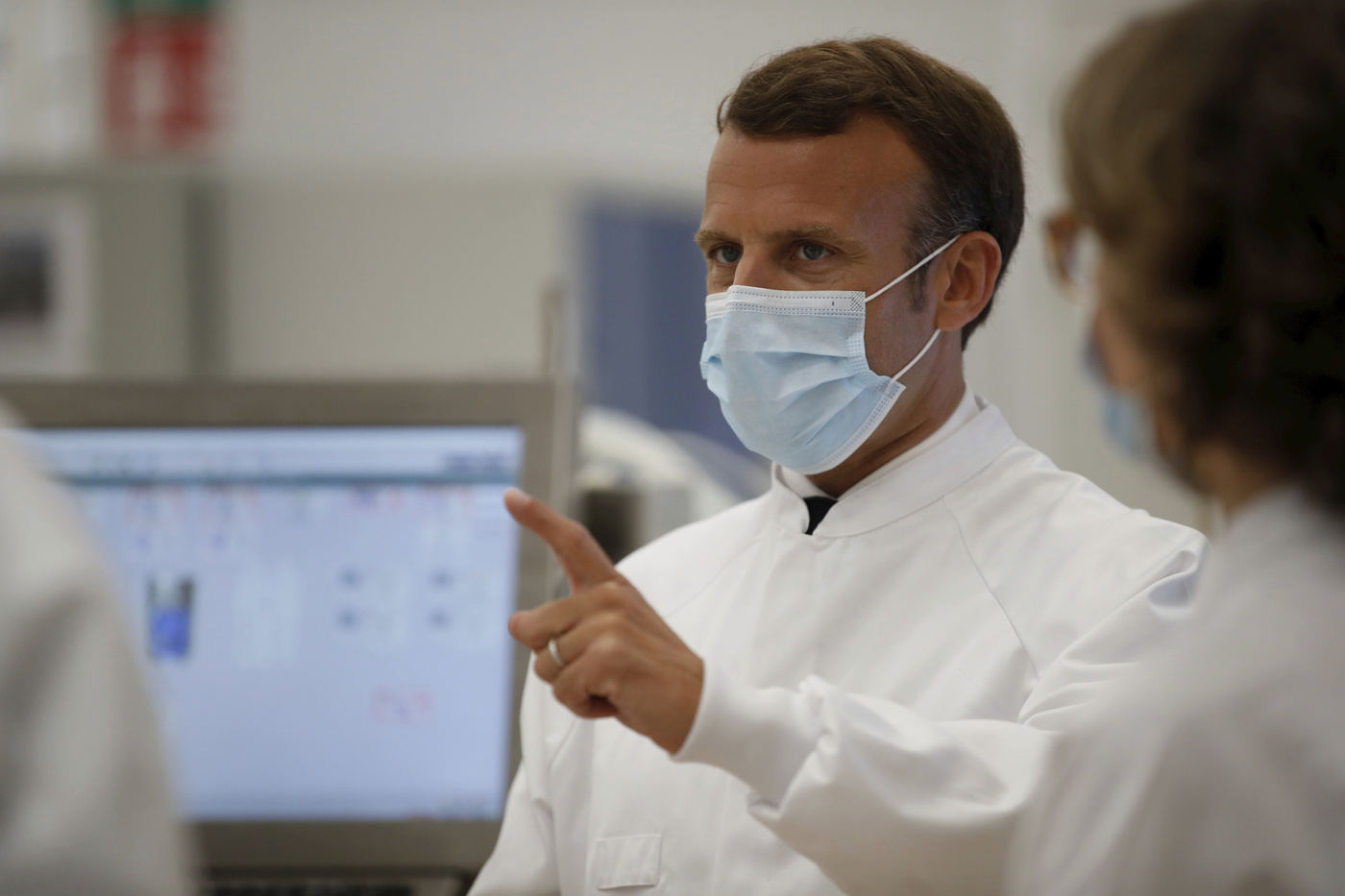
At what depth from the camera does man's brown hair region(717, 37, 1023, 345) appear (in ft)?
3.74

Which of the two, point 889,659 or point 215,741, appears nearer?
point 889,659

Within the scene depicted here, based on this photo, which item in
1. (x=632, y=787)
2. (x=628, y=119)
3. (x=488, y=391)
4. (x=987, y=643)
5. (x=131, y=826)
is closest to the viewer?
(x=131, y=826)

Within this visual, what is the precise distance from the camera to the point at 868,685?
108cm

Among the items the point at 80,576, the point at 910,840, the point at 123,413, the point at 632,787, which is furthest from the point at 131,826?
the point at 123,413

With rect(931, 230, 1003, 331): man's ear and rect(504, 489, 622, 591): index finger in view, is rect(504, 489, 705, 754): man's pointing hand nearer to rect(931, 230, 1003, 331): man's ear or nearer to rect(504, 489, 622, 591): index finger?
rect(504, 489, 622, 591): index finger

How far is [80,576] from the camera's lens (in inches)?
21.5

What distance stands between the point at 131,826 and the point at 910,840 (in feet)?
1.83

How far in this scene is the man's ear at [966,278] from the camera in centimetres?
120

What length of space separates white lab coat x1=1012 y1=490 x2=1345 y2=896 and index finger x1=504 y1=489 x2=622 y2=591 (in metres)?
0.40

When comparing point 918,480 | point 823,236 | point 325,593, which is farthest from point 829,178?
point 325,593

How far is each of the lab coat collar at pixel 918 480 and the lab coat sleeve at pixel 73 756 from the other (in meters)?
→ 0.75

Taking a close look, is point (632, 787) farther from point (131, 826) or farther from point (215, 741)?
point (131, 826)

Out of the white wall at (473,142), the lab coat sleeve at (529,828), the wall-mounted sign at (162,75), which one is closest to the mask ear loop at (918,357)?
the lab coat sleeve at (529,828)

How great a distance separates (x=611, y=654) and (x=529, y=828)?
1.29 ft
